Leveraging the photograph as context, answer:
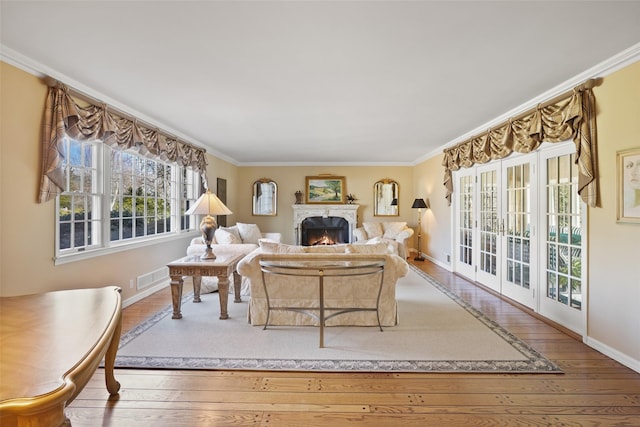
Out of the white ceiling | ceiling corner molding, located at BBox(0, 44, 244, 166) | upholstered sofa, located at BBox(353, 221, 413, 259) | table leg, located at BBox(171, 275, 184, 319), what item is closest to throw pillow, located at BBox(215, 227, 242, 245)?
table leg, located at BBox(171, 275, 184, 319)

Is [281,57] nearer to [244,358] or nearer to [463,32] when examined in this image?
[463,32]

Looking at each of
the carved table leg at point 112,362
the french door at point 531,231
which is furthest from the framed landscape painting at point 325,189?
the carved table leg at point 112,362

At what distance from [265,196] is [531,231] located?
634 cm

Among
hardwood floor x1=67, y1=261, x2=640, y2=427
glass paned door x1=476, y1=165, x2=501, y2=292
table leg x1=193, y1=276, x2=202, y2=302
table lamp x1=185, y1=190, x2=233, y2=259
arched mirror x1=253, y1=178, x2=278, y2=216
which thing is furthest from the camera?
arched mirror x1=253, y1=178, x2=278, y2=216

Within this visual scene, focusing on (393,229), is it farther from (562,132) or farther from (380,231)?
(562,132)

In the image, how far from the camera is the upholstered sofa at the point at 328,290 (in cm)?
320

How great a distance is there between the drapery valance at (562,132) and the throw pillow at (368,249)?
76.9 inches

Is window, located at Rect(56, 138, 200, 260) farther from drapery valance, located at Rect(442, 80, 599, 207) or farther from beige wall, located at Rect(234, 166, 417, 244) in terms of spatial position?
A: drapery valance, located at Rect(442, 80, 599, 207)

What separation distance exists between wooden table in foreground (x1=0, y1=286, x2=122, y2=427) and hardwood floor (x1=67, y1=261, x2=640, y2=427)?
2.93 feet

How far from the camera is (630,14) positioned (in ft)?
6.64

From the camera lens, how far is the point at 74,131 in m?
3.07

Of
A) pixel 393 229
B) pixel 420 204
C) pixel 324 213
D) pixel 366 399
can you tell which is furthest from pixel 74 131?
pixel 420 204

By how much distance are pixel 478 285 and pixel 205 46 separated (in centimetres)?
507

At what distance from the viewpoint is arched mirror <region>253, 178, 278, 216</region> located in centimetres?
853
